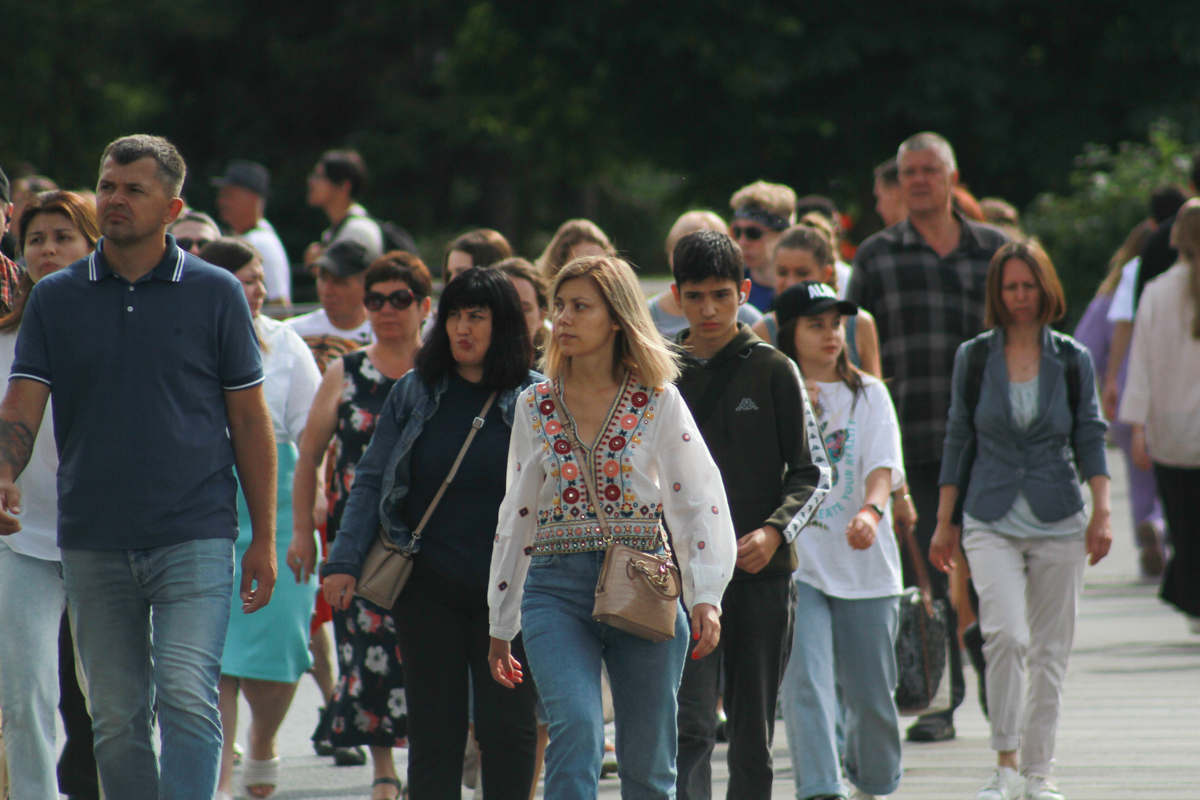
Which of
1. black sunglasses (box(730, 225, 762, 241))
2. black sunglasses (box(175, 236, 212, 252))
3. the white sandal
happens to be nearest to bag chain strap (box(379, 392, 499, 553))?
the white sandal

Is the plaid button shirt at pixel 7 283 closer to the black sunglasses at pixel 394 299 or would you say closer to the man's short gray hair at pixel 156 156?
the man's short gray hair at pixel 156 156

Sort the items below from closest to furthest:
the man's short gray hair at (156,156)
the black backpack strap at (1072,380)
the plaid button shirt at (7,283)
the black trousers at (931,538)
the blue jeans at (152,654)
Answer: the blue jeans at (152,654)
the man's short gray hair at (156,156)
the plaid button shirt at (7,283)
the black backpack strap at (1072,380)
the black trousers at (931,538)

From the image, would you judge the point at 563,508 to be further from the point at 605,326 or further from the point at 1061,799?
the point at 1061,799

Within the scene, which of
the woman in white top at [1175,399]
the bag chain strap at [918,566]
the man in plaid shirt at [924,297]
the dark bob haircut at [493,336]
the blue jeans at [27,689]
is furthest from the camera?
the woman in white top at [1175,399]

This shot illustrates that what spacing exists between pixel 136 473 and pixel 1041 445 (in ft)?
11.2

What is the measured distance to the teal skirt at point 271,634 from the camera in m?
6.50

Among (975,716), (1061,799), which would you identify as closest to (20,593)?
(1061,799)

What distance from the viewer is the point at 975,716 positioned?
796 cm

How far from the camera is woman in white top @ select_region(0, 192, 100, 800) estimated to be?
5109mm

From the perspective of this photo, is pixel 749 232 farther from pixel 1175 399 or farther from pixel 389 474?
pixel 389 474

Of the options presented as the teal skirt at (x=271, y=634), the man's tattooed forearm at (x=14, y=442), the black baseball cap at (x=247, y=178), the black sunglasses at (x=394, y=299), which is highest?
the black baseball cap at (x=247, y=178)

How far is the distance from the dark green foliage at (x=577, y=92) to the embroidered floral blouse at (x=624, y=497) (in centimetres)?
1349

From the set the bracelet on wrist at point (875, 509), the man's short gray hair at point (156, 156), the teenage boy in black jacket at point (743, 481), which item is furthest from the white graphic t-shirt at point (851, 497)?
the man's short gray hair at point (156, 156)

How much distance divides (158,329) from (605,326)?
4.23ft
